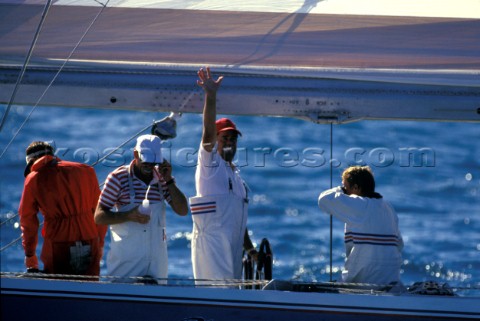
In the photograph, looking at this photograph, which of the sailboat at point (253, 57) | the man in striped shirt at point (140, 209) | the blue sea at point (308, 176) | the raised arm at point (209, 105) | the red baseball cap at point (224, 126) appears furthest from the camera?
the blue sea at point (308, 176)

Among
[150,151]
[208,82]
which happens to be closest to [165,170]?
[150,151]

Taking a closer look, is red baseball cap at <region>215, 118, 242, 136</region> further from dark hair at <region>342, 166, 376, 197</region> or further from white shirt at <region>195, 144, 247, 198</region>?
dark hair at <region>342, 166, 376, 197</region>

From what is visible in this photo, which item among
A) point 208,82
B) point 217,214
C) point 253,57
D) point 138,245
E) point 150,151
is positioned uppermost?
point 253,57

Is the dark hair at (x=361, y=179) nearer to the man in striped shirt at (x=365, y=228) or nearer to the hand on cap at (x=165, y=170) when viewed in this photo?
the man in striped shirt at (x=365, y=228)

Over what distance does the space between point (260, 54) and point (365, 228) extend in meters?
1.16

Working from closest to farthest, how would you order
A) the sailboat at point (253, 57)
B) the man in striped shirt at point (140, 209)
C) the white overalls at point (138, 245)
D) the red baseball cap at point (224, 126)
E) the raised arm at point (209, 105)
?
the raised arm at point (209, 105), the man in striped shirt at point (140, 209), the white overalls at point (138, 245), the red baseball cap at point (224, 126), the sailboat at point (253, 57)

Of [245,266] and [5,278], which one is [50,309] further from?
[245,266]

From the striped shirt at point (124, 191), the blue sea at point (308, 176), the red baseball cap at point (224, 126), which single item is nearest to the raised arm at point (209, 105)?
the red baseball cap at point (224, 126)

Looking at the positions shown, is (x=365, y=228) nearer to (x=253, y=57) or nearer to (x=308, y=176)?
(x=253, y=57)

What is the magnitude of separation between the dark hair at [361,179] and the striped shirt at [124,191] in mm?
897

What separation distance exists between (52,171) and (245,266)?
1.14 m

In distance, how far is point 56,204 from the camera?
288 inches

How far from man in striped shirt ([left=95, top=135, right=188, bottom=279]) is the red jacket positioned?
198 millimetres

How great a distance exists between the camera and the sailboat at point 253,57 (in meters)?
7.50
